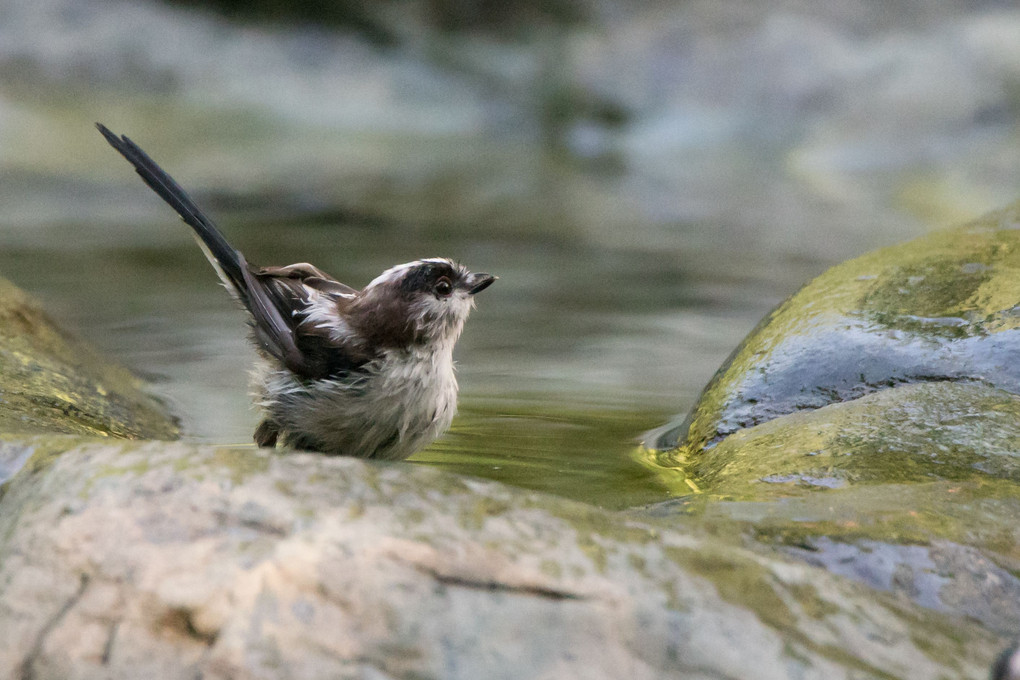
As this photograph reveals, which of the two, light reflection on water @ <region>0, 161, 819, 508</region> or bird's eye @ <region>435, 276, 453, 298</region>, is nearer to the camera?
bird's eye @ <region>435, 276, 453, 298</region>

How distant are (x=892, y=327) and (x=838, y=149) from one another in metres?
8.70

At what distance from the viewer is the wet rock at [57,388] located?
3.97 meters

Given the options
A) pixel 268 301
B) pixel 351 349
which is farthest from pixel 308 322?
pixel 351 349

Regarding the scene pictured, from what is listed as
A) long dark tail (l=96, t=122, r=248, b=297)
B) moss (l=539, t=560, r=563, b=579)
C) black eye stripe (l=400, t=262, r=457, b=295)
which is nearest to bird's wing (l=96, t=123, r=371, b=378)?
long dark tail (l=96, t=122, r=248, b=297)

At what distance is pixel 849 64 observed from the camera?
13273mm

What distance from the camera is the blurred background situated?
10.1m

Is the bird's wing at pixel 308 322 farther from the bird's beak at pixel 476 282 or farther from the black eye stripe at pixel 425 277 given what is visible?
the bird's beak at pixel 476 282

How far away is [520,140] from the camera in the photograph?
13633 mm

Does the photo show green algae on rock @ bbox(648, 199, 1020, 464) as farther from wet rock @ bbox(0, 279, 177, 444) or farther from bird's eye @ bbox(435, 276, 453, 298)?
wet rock @ bbox(0, 279, 177, 444)

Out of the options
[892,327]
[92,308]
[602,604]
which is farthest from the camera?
[92,308]

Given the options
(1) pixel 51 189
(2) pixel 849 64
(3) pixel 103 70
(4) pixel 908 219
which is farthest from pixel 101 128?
(2) pixel 849 64

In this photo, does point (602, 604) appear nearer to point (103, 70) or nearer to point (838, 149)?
point (838, 149)

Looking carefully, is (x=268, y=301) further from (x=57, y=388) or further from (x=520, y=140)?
(x=520, y=140)

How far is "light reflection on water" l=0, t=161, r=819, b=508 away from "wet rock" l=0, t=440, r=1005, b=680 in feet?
3.72
